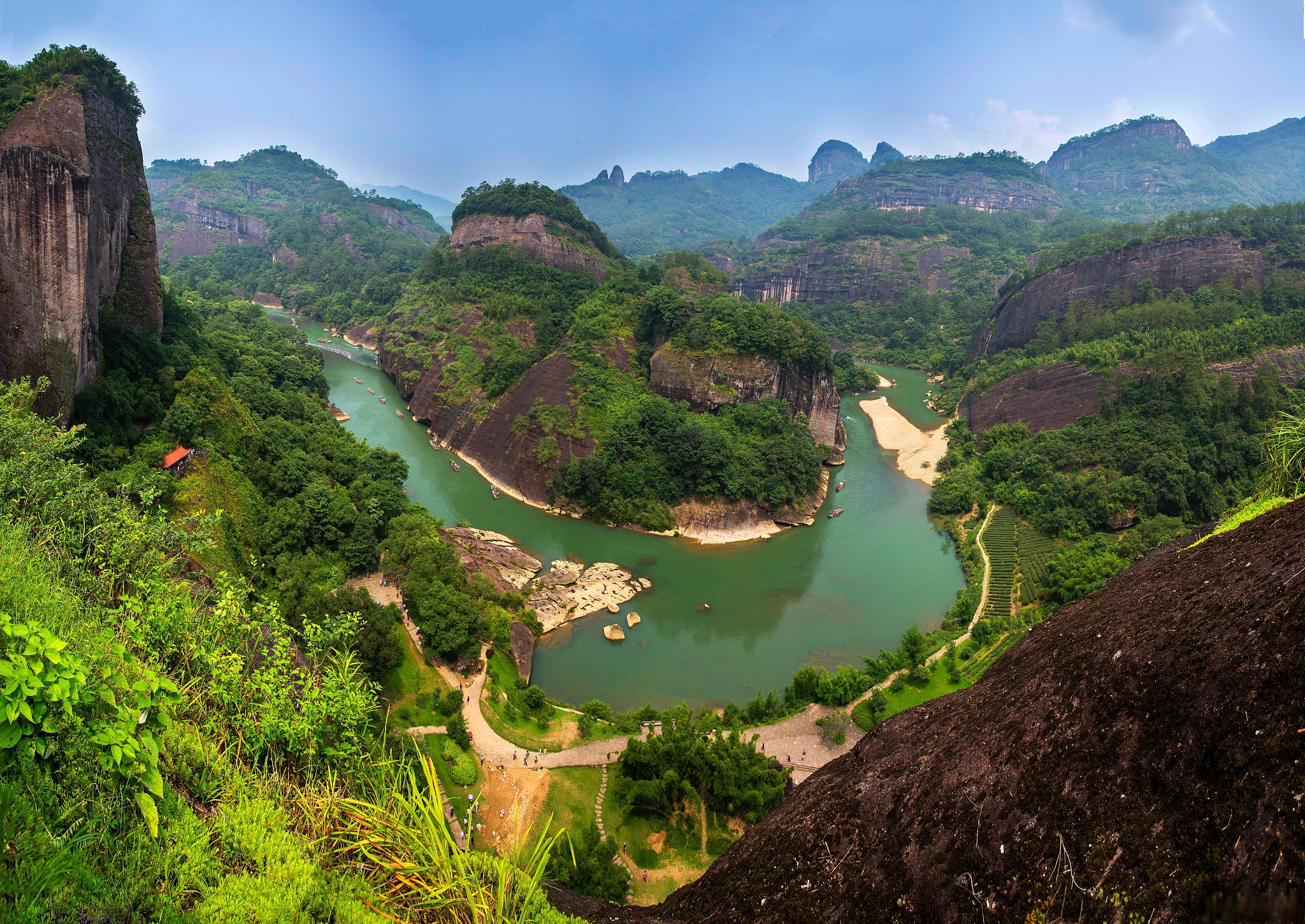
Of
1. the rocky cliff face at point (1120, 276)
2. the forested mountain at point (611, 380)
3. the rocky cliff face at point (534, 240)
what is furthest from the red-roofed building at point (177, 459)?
the rocky cliff face at point (1120, 276)

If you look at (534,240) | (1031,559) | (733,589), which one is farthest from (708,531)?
(534,240)

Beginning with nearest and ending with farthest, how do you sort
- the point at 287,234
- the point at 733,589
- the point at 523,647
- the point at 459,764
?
the point at 459,764, the point at 523,647, the point at 733,589, the point at 287,234

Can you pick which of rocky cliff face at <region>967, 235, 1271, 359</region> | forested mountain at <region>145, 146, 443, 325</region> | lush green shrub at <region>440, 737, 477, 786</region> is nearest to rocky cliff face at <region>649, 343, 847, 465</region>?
rocky cliff face at <region>967, 235, 1271, 359</region>

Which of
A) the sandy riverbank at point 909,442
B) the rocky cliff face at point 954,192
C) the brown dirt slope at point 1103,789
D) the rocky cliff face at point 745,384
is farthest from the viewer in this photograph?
the rocky cliff face at point 954,192

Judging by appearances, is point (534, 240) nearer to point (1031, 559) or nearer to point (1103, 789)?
point (1031, 559)

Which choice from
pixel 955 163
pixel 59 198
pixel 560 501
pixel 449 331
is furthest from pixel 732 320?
pixel 955 163

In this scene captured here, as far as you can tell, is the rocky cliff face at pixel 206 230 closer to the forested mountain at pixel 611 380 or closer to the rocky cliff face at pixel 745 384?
the forested mountain at pixel 611 380
